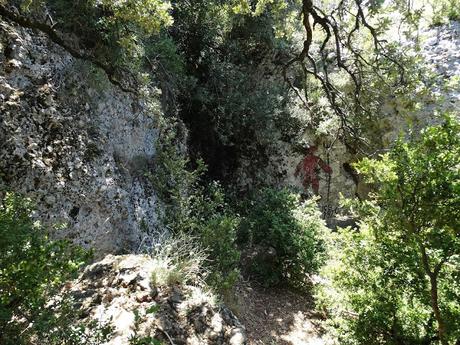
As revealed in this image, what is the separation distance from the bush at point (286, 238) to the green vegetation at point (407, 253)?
1575 millimetres

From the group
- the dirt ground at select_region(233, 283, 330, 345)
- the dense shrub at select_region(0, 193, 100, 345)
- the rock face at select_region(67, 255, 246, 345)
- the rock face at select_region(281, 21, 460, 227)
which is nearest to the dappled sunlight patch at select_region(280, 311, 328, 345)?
the dirt ground at select_region(233, 283, 330, 345)

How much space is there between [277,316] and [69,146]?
3.81m

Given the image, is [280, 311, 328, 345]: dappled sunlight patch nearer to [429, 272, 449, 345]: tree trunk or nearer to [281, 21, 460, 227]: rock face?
[429, 272, 449, 345]: tree trunk

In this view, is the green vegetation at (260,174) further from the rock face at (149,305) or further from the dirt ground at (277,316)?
the dirt ground at (277,316)

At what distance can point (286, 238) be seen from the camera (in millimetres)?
6211

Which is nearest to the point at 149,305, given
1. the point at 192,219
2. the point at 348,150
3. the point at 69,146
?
the point at 192,219

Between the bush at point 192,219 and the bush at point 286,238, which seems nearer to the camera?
the bush at point 192,219

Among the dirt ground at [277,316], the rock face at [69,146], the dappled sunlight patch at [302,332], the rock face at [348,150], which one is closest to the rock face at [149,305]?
the rock face at [69,146]

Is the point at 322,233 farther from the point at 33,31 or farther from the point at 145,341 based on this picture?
the point at 33,31

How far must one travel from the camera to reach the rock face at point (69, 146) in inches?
152

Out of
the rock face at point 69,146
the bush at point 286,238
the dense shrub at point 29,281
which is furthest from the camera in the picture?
the bush at point 286,238

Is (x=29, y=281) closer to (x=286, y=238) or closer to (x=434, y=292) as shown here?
(x=434, y=292)

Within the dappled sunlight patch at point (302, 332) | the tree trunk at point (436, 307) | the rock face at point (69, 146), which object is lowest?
the dappled sunlight patch at point (302, 332)

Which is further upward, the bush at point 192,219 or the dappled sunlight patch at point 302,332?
the bush at point 192,219
